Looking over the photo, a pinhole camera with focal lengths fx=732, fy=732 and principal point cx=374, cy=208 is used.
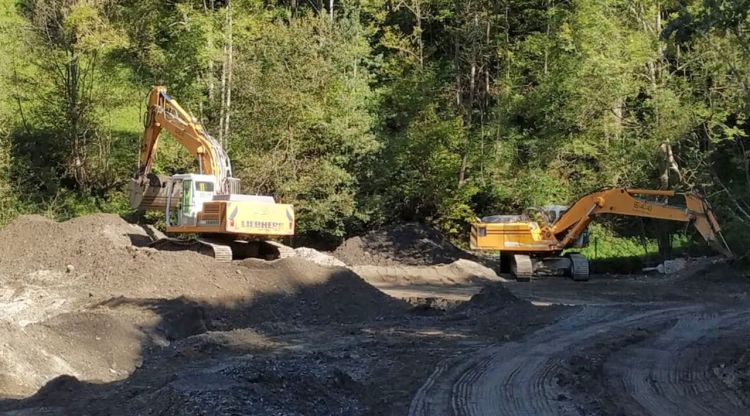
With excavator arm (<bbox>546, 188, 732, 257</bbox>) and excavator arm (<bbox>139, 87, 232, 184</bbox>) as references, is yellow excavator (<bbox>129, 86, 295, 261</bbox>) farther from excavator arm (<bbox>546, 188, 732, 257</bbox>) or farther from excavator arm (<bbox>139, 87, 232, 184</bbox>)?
excavator arm (<bbox>546, 188, 732, 257</bbox>)

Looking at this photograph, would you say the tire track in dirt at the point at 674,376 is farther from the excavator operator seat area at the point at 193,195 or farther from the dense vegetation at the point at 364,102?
the dense vegetation at the point at 364,102

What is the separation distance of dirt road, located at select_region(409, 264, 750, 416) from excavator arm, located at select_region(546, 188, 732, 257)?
427 cm

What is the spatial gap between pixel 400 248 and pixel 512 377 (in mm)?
16575

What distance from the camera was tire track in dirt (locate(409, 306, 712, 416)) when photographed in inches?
252

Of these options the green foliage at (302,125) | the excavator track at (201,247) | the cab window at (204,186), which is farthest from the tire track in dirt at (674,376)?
the green foliage at (302,125)

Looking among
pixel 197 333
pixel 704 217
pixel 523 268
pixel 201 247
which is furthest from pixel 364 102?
pixel 197 333

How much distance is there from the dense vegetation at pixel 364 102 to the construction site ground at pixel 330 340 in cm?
644

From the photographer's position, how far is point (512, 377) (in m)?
7.64

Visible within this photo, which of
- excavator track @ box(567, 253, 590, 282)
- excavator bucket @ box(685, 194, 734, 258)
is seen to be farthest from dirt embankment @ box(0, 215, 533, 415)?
excavator track @ box(567, 253, 590, 282)

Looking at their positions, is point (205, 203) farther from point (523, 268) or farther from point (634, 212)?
point (634, 212)

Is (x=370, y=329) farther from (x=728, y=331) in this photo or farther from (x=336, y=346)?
(x=728, y=331)

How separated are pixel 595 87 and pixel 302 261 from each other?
13.1 m

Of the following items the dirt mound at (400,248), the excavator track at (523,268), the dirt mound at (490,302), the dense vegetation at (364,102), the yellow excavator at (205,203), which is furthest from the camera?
the dirt mound at (400,248)

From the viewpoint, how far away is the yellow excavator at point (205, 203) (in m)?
16.4
